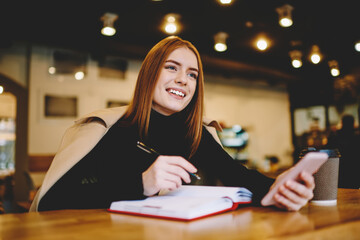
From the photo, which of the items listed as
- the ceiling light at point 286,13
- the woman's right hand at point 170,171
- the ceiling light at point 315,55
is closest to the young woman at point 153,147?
the woman's right hand at point 170,171

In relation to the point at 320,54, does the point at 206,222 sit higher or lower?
lower

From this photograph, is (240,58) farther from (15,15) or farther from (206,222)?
(206,222)

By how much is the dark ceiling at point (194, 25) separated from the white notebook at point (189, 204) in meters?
3.63

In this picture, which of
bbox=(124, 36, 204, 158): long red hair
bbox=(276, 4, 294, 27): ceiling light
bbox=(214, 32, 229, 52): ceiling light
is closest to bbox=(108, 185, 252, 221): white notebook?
bbox=(124, 36, 204, 158): long red hair

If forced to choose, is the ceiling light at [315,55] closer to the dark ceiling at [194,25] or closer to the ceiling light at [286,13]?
the dark ceiling at [194,25]

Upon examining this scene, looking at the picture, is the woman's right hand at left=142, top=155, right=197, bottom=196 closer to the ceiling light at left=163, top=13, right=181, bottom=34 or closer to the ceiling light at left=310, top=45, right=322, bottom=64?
the ceiling light at left=163, top=13, right=181, bottom=34

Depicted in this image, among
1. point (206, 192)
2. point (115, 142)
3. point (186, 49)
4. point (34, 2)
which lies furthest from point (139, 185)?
point (34, 2)

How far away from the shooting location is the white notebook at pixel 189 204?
2.41 ft

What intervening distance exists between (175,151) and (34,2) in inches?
136

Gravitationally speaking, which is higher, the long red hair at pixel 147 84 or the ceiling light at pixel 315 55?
the ceiling light at pixel 315 55

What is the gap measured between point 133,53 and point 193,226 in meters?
5.27

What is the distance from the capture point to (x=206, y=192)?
0.94 m

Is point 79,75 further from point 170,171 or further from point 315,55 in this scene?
point 170,171

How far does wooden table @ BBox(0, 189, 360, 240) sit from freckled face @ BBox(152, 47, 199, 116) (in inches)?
24.6
